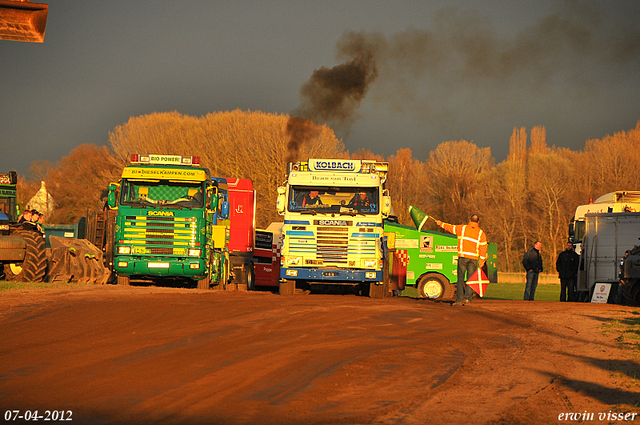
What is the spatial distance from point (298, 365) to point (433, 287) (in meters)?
17.4

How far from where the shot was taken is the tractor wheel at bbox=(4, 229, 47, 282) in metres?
18.9

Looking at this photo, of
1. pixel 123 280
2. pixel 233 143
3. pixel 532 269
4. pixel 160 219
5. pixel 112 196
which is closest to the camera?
pixel 112 196

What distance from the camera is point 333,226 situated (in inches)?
720

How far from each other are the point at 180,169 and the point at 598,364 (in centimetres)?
1366

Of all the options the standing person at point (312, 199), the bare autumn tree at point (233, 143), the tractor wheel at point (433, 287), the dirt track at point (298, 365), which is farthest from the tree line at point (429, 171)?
the dirt track at point (298, 365)

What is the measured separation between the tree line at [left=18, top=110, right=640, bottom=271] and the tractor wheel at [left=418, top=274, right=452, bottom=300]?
63.7 ft

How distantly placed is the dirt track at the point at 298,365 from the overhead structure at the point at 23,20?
4.17 meters

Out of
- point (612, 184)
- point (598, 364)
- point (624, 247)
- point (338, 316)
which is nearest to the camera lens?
point (598, 364)

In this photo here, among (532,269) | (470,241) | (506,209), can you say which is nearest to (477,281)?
(470,241)

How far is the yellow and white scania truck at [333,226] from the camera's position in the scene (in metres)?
18.3

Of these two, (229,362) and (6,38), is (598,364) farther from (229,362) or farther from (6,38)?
(6,38)

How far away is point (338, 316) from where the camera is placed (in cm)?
1305

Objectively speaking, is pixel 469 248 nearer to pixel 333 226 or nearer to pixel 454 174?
pixel 333 226

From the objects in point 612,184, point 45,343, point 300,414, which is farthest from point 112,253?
point 612,184
